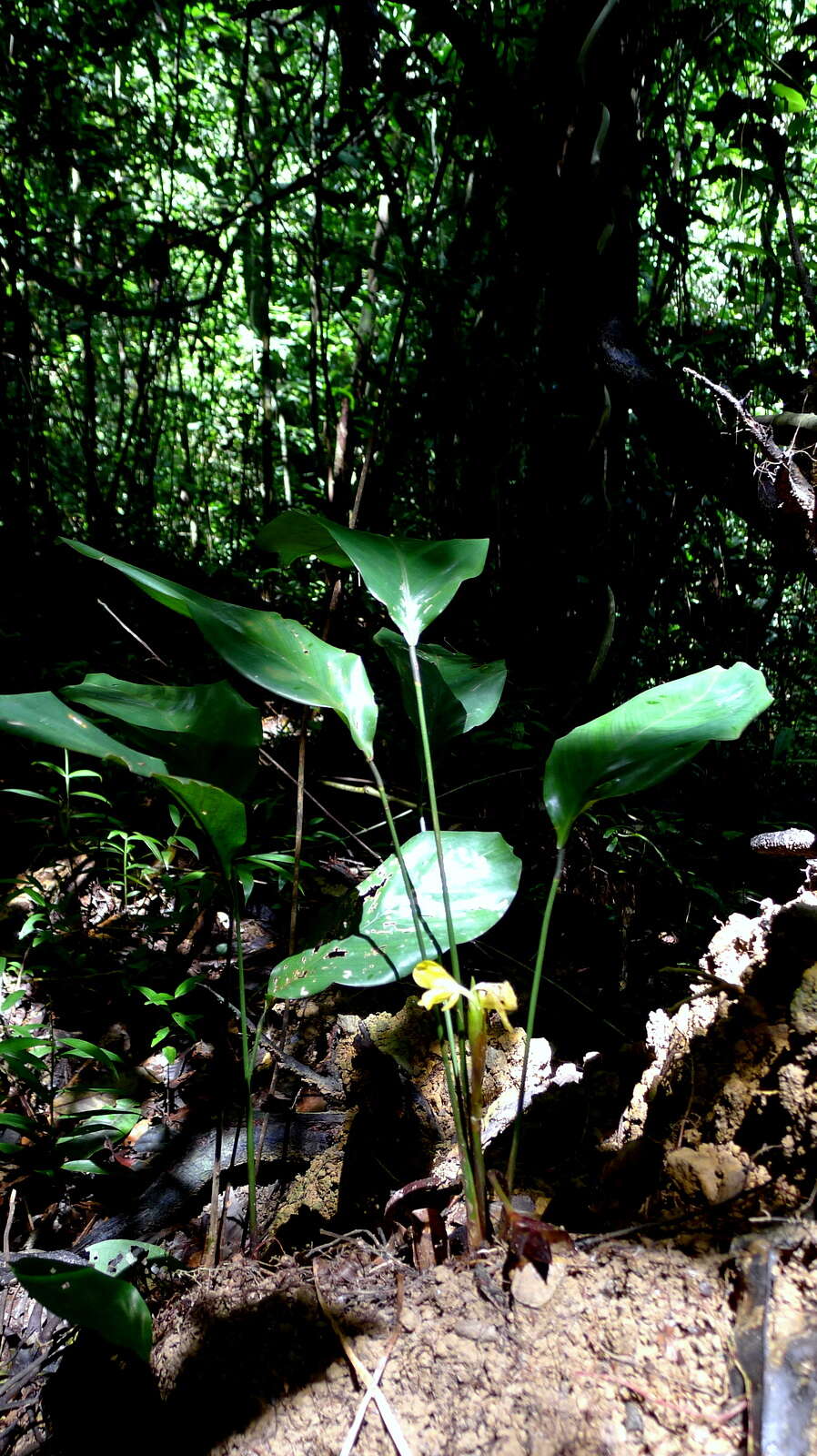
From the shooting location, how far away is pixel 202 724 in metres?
0.92

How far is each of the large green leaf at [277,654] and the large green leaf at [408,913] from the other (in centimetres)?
18

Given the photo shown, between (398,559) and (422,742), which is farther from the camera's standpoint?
(398,559)

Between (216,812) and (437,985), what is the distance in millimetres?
318

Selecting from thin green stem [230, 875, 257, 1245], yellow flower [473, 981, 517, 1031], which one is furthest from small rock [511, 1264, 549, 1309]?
thin green stem [230, 875, 257, 1245]

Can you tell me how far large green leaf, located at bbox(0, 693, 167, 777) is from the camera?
0.75 m

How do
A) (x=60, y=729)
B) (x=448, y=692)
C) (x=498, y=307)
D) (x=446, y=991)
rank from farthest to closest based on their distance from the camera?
(x=498, y=307), (x=448, y=692), (x=60, y=729), (x=446, y=991)

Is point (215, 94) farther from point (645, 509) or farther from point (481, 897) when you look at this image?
point (481, 897)

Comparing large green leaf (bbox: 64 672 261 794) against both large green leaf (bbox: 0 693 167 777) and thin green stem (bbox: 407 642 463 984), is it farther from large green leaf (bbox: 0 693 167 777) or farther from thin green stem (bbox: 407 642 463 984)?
thin green stem (bbox: 407 642 463 984)

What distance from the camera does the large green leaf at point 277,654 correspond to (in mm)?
928

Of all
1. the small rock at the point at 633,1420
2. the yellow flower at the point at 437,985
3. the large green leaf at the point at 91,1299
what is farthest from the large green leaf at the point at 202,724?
the small rock at the point at 633,1420

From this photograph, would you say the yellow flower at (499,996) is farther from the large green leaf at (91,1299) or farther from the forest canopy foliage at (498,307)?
the forest canopy foliage at (498,307)

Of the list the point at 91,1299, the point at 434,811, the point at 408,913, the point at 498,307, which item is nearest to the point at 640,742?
the point at 434,811

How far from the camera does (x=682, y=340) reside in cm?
233

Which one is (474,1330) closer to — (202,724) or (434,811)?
(434,811)
